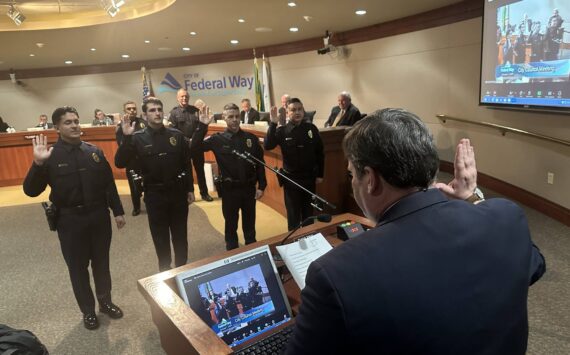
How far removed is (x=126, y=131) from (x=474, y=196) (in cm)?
265

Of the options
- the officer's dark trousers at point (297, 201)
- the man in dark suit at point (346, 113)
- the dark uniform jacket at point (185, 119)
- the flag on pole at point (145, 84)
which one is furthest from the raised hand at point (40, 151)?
the flag on pole at point (145, 84)

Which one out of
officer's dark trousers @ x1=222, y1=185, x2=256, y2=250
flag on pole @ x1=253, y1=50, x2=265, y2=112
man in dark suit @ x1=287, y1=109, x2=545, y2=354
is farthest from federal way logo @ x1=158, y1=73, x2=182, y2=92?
man in dark suit @ x1=287, y1=109, x2=545, y2=354

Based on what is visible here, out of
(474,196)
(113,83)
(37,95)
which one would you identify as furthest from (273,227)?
(37,95)

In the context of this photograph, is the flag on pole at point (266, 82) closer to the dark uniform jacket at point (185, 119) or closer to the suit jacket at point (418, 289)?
the dark uniform jacket at point (185, 119)

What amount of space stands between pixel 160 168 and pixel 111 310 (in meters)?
1.16

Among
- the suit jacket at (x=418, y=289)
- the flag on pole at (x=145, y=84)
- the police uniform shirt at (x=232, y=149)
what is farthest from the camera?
the flag on pole at (x=145, y=84)

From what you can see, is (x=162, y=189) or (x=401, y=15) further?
(x=401, y=15)

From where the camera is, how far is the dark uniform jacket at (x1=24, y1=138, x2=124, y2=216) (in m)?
2.59

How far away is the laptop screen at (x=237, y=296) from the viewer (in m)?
1.42

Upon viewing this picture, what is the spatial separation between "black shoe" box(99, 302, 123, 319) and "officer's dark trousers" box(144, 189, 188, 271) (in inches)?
19.0

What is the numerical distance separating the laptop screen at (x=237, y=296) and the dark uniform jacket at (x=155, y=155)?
1.79m

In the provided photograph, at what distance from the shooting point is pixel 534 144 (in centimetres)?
446

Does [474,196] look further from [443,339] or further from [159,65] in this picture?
[159,65]

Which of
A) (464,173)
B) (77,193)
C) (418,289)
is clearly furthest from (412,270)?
(77,193)
